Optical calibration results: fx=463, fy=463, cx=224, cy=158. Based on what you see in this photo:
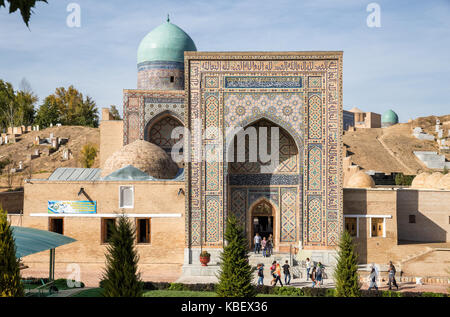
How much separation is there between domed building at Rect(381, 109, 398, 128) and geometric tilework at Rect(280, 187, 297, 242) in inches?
1933

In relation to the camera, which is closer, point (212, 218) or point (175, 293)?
point (175, 293)

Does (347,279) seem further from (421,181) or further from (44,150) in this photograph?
(44,150)

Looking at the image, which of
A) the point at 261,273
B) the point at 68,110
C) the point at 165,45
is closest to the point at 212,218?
the point at 261,273

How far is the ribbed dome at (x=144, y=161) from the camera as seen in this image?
19.5 metres

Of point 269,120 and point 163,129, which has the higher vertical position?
point 163,129

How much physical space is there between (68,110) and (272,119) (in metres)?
44.4

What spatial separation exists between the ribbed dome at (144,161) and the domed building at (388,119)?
161ft

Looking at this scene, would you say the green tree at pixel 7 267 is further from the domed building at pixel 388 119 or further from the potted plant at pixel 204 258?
the domed building at pixel 388 119

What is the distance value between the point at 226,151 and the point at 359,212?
18.9 ft

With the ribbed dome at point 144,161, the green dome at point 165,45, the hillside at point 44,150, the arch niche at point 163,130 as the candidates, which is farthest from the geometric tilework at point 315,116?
the hillside at point 44,150

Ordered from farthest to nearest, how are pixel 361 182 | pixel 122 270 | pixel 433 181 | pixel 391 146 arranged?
pixel 391 146
pixel 433 181
pixel 361 182
pixel 122 270

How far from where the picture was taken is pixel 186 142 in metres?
17.2

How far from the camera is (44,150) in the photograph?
45.3 meters
